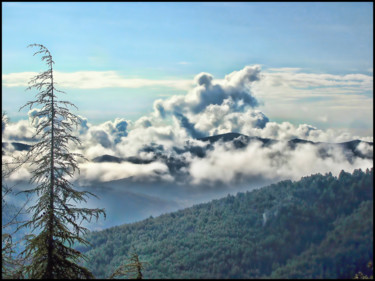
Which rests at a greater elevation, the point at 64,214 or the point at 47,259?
the point at 64,214

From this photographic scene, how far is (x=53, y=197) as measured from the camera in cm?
1764

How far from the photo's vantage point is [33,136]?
18.2m

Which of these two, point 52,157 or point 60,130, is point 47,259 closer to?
point 52,157

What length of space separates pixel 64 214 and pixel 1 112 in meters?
5.16

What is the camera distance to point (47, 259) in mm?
17266

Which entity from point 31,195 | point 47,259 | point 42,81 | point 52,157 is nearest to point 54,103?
point 42,81

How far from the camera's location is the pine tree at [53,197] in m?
17.3

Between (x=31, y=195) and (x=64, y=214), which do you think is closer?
(x=64, y=214)

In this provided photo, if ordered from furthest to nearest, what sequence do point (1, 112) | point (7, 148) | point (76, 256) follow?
point (7, 148) → point (76, 256) → point (1, 112)

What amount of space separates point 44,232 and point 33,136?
171 inches

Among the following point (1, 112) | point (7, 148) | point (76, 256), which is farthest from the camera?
point (7, 148)

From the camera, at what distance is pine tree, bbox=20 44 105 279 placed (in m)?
17.3

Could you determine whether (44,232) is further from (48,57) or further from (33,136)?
(48,57)

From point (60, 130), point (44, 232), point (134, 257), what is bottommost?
point (134, 257)
